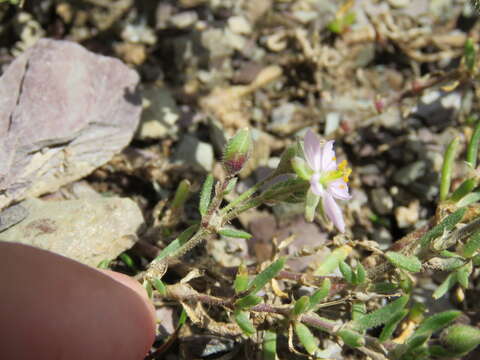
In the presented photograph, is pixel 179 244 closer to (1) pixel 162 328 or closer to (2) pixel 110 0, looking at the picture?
(1) pixel 162 328

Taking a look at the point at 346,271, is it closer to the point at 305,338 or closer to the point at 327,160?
the point at 305,338

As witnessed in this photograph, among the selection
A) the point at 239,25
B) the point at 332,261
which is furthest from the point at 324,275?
the point at 239,25

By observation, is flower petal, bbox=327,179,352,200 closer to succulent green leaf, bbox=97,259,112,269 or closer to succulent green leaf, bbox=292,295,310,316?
succulent green leaf, bbox=292,295,310,316

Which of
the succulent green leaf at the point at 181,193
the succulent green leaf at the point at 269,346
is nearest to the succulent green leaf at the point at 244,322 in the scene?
the succulent green leaf at the point at 269,346

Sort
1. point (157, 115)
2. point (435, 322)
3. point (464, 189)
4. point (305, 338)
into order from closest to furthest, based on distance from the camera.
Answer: point (435, 322) → point (305, 338) → point (464, 189) → point (157, 115)

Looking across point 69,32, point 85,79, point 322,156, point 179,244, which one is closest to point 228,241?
point 179,244
